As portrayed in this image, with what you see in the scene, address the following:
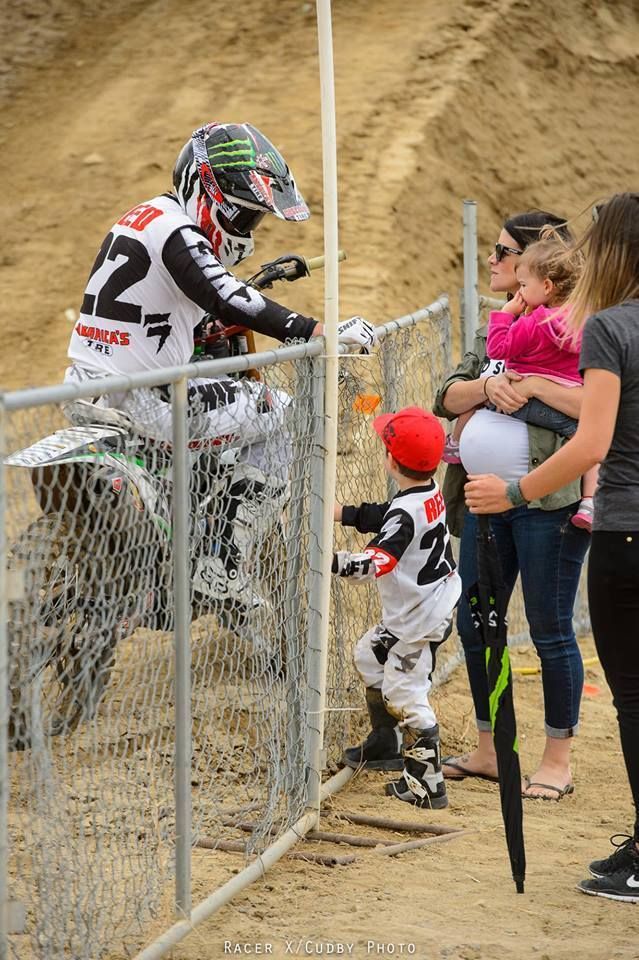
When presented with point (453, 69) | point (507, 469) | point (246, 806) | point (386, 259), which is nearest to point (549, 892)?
point (246, 806)

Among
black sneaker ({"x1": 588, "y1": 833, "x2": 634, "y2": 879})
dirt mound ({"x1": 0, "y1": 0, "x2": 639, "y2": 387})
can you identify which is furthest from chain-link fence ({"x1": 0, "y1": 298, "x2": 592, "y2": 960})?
dirt mound ({"x1": 0, "y1": 0, "x2": 639, "y2": 387})

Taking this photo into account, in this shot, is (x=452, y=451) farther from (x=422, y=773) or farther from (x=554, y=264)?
(x=422, y=773)

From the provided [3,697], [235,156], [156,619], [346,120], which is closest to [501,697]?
[156,619]

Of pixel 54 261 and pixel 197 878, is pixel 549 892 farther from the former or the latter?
pixel 54 261

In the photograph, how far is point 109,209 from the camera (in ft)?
43.1

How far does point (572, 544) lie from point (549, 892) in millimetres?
1253

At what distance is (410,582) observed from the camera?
455 centimetres

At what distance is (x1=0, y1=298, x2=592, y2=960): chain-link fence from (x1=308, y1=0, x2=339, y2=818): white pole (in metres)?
0.03

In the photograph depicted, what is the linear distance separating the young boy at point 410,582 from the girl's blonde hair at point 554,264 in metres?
0.59

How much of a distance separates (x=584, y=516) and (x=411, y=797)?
114cm

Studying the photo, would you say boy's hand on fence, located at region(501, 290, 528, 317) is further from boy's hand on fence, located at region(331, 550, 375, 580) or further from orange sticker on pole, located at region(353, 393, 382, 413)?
boy's hand on fence, located at region(331, 550, 375, 580)

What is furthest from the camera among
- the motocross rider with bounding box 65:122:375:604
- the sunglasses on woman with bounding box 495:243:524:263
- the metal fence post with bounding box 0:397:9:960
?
the sunglasses on woman with bounding box 495:243:524:263

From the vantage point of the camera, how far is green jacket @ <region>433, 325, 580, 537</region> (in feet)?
15.2

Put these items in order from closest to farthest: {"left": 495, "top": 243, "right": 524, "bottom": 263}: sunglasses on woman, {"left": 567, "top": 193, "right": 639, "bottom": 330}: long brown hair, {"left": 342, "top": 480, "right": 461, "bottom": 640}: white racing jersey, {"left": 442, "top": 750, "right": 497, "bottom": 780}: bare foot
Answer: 1. {"left": 567, "top": 193, "right": 639, "bottom": 330}: long brown hair
2. {"left": 342, "top": 480, "right": 461, "bottom": 640}: white racing jersey
3. {"left": 495, "top": 243, "right": 524, "bottom": 263}: sunglasses on woman
4. {"left": 442, "top": 750, "right": 497, "bottom": 780}: bare foot
